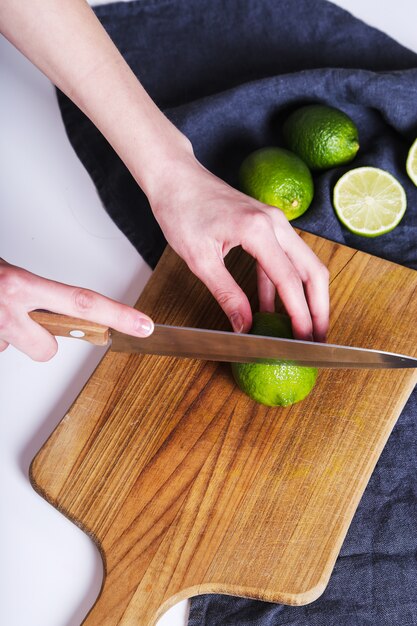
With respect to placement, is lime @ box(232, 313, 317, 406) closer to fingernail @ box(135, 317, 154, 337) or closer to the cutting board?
the cutting board

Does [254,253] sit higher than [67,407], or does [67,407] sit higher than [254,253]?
[254,253]

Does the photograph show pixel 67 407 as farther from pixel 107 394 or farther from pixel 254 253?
pixel 254 253

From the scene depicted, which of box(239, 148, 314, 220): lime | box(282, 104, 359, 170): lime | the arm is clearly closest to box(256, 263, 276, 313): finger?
the arm

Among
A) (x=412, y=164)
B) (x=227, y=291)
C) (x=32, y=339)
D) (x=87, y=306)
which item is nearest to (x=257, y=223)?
(x=227, y=291)

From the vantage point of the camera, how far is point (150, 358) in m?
1.97

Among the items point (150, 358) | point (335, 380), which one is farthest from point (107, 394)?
point (335, 380)

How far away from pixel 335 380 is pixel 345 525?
373mm

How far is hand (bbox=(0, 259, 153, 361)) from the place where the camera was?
1.52 m

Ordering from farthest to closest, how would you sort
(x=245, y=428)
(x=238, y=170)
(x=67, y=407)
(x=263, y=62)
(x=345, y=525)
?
1. (x=263, y=62)
2. (x=238, y=170)
3. (x=67, y=407)
4. (x=245, y=428)
5. (x=345, y=525)

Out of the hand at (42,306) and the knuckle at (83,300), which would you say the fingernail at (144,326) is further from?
the knuckle at (83,300)

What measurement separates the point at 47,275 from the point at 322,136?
3.02 ft

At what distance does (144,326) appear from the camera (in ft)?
5.22

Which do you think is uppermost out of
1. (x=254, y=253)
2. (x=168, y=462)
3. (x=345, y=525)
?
(x=254, y=253)

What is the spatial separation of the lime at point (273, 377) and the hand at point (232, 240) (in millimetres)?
43
